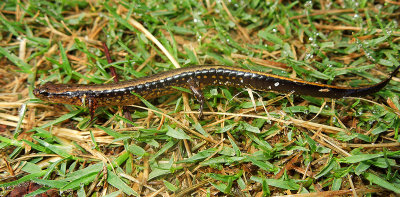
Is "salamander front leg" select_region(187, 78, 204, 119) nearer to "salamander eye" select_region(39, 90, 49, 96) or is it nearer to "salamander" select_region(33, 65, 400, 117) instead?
"salamander" select_region(33, 65, 400, 117)

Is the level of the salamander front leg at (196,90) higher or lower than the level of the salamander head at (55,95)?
lower

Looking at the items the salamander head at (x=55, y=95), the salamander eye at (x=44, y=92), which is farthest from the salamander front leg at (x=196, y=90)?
the salamander eye at (x=44, y=92)

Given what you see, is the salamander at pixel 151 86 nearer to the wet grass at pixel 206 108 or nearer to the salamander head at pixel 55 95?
the salamander head at pixel 55 95

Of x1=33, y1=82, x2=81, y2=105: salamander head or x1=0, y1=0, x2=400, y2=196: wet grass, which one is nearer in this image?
x1=0, y1=0, x2=400, y2=196: wet grass

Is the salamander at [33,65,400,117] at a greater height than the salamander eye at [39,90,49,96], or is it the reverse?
the salamander eye at [39,90,49,96]

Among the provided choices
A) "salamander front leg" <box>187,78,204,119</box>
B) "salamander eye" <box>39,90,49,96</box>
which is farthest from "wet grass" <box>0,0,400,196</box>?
"salamander eye" <box>39,90,49,96</box>

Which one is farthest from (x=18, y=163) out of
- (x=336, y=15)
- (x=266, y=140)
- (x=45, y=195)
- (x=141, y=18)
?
(x=336, y=15)

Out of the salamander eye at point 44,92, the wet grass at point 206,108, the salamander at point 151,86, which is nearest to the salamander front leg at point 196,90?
the salamander at point 151,86

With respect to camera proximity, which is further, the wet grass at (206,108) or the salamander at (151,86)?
the salamander at (151,86)

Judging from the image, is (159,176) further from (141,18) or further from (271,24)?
(271,24)
